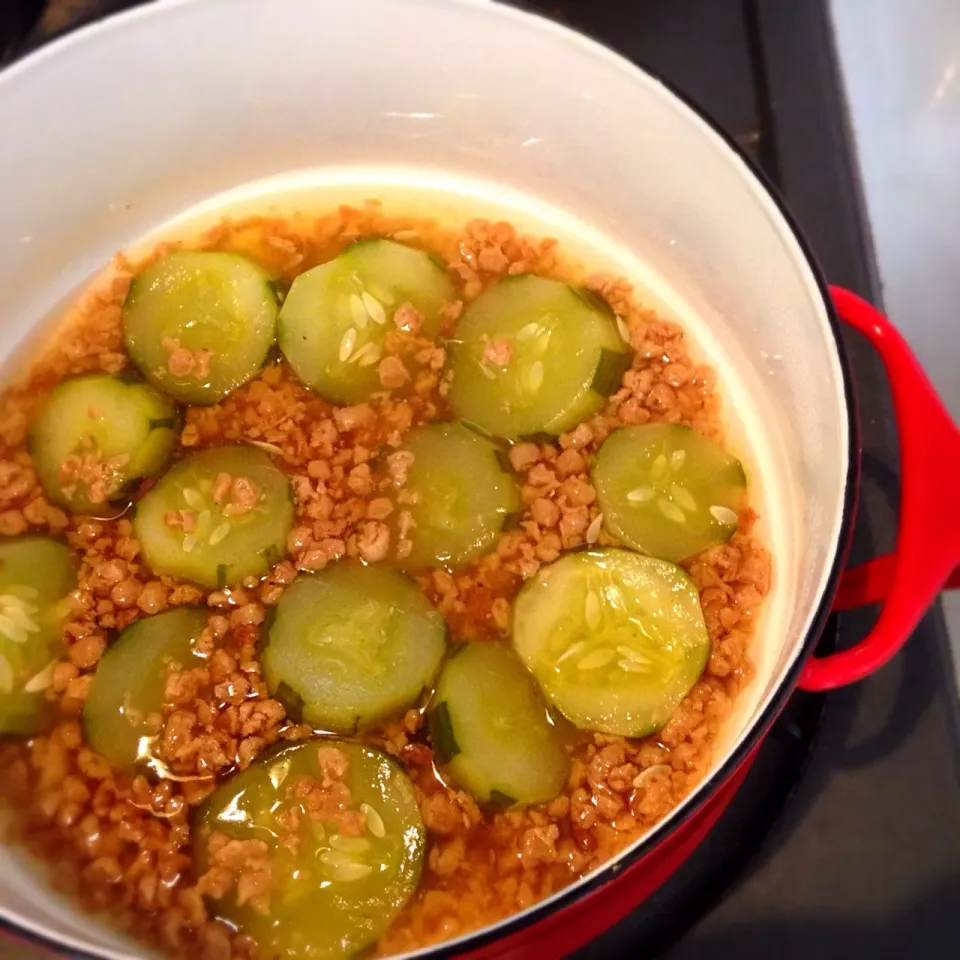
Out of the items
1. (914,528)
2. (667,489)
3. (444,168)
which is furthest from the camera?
(444,168)

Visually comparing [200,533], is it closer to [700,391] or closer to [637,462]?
[637,462]

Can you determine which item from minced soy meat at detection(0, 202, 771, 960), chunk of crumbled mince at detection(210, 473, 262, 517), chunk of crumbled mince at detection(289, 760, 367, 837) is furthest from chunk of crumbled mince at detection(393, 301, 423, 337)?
chunk of crumbled mince at detection(289, 760, 367, 837)

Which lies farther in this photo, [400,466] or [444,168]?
[444,168]

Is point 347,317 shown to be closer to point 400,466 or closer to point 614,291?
point 400,466

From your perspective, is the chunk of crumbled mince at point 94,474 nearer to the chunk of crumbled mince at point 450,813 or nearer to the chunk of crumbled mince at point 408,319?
the chunk of crumbled mince at point 408,319

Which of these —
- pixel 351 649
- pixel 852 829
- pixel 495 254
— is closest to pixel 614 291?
pixel 495 254

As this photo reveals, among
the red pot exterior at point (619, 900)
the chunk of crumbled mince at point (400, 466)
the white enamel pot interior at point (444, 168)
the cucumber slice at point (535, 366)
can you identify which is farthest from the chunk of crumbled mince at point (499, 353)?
the red pot exterior at point (619, 900)

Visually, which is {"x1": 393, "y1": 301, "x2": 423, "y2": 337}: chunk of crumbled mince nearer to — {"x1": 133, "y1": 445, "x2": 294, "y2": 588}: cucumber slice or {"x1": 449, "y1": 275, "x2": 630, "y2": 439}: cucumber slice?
{"x1": 449, "y1": 275, "x2": 630, "y2": 439}: cucumber slice
